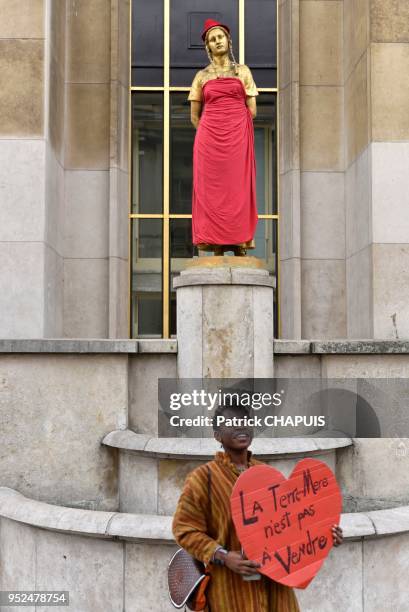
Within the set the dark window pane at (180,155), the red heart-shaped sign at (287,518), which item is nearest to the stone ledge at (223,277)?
the red heart-shaped sign at (287,518)

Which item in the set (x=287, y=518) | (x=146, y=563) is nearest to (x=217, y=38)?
(x=146, y=563)

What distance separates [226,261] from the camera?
6402 mm

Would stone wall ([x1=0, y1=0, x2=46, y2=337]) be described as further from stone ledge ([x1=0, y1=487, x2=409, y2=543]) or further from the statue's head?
stone ledge ([x1=0, y1=487, x2=409, y2=543])

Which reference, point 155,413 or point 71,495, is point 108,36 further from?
point 71,495

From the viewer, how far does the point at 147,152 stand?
1097 cm

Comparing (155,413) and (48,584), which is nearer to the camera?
(48,584)

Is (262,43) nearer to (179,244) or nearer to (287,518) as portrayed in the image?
(179,244)

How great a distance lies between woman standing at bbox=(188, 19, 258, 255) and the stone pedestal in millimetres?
872

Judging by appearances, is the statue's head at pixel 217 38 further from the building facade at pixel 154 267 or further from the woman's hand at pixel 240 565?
the woman's hand at pixel 240 565

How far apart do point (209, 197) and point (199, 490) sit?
183 inches

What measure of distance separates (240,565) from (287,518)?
306 millimetres

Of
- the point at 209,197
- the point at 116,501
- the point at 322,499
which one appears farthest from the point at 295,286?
the point at 322,499

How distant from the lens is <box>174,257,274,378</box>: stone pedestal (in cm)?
605

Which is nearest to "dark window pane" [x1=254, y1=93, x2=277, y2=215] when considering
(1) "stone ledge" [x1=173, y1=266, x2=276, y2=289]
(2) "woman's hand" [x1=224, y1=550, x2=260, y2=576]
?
(1) "stone ledge" [x1=173, y1=266, x2=276, y2=289]
